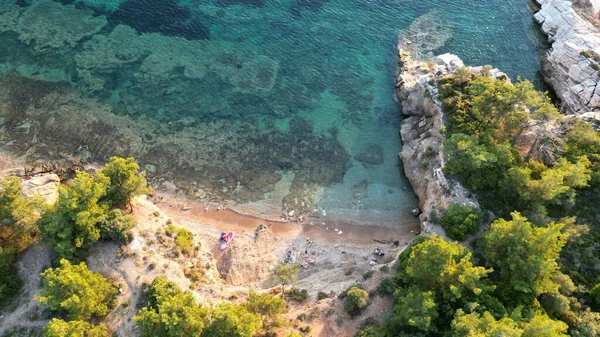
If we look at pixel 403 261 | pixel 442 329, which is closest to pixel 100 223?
pixel 403 261

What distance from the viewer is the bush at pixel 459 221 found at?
4069 cm

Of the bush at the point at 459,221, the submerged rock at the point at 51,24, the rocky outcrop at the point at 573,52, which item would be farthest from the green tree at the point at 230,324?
the submerged rock at the point at 51,24

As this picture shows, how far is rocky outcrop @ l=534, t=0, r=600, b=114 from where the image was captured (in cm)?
5612

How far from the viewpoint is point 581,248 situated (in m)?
39.4

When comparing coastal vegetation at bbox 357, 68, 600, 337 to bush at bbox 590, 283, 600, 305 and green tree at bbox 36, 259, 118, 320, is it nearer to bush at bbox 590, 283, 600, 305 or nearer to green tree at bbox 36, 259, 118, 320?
bush at bbox 590, 283, 600, 305

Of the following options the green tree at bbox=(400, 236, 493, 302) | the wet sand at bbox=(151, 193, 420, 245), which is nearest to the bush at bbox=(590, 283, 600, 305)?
the green tree at bbox=(400, 236, 493, 302)

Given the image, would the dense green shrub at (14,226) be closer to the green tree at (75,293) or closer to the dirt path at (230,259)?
the dirt path at (230,259)

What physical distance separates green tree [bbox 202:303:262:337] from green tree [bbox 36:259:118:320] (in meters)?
9.96

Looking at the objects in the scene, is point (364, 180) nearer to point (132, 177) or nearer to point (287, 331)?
point (287, 331)

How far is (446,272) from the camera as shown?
34469 mm

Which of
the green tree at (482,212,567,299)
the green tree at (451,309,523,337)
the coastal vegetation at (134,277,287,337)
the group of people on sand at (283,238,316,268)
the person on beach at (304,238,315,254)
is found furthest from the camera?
the person on beach at (304,238,315,254)

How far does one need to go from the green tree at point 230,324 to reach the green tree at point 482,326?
16.1 m

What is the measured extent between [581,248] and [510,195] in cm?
786

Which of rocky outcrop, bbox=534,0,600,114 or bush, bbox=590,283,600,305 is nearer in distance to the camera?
bush, bbox=590,283,600,305
